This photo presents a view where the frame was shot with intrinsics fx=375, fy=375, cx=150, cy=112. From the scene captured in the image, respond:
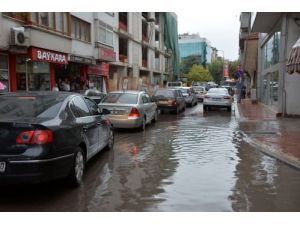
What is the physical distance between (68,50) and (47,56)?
2569 millimetres

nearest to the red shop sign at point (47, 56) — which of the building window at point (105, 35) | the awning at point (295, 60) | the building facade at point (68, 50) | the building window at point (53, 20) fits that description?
the building facade at point (68, 50)

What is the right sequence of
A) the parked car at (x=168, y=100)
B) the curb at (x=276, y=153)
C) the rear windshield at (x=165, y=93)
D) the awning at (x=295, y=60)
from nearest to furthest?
1. the curb at (x=276, y=153)
2. the awning at (x=295, y=60)
3. the parked car at (x=168, y=100)
4. the rear windshield at (x=165, y=93)

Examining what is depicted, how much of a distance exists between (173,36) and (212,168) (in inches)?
2226

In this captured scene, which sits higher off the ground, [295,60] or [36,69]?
[36,69]

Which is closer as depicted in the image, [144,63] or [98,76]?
[98,76]

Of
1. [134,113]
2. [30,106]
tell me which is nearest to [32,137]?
[30,106]

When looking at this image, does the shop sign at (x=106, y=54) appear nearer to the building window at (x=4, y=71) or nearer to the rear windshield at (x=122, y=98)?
the building window at (x=4, y=71)

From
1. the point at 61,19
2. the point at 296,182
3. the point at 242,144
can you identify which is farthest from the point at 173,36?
the point at 296,182

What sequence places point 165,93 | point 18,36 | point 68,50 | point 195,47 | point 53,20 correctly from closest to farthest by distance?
point 18,36 < point 53,20 < point 165,93 < point 68,50 < point 195,47

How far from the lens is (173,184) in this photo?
20.7ft

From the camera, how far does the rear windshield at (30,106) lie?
5766 millimetres

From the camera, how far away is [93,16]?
27.5 metres

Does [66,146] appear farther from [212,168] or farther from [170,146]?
[170,146]

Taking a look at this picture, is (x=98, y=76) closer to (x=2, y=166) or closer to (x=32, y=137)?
(x=32, y=137)
